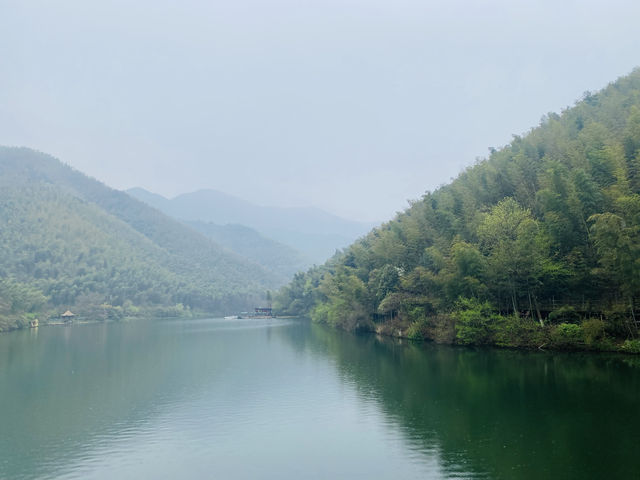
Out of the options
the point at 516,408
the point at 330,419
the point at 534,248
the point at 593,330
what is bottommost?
the point at 330,419

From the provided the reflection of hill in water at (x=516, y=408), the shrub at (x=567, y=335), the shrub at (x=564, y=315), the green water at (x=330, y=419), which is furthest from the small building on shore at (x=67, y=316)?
the shrub at (x=567, y=335)

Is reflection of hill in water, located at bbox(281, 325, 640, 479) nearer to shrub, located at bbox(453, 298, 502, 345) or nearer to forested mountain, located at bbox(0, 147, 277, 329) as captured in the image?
shrub, located at bbox(453, 298, 502, 345)

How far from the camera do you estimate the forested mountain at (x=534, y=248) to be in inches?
1155

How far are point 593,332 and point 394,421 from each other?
735 inches

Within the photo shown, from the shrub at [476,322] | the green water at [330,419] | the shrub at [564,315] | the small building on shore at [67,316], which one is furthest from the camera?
the small building on shore at [67,316]

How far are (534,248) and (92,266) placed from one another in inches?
4636

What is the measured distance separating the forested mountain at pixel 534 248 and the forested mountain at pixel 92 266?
5625cm

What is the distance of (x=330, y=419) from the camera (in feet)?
59.0

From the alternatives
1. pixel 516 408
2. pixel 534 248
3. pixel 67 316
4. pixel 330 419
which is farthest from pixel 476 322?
pixel 67 316

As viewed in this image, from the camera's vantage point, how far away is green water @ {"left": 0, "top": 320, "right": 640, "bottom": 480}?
1274 centimetres

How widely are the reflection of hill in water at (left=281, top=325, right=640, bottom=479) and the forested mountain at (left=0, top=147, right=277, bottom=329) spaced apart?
6223 cm

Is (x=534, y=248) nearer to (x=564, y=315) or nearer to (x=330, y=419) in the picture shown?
(x=564, y=315)

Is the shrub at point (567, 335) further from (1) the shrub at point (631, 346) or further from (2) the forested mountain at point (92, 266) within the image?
(2) the forested mountain at point (92, 266)

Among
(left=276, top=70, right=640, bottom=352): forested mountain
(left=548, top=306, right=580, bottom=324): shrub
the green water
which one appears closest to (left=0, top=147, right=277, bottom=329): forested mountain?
the green water
